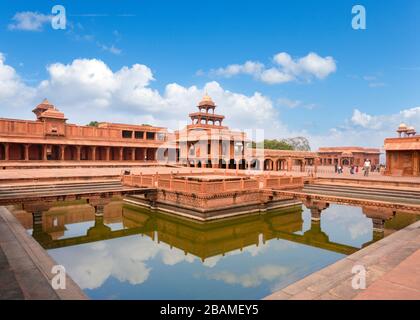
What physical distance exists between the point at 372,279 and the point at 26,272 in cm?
841

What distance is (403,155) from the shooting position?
3195cm

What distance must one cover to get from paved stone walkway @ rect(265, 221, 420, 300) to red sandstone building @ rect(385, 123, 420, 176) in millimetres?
26183

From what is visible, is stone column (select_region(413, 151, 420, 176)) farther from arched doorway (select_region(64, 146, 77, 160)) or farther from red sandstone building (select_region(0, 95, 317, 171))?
arched doorway (select_region(64, 146, 77, 160))

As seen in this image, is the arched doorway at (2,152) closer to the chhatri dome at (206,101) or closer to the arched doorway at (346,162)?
the chhatri dome at (206,101)

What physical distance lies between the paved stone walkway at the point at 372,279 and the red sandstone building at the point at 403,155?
85.9 feet

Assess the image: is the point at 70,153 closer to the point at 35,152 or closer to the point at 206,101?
the point at 35,152

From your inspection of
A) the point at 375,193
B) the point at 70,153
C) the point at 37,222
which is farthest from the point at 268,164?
the point at 37,222

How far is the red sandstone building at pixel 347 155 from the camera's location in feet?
230

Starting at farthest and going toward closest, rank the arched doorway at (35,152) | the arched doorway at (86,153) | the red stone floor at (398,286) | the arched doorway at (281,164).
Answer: the arched doorway at (281,164) → the arched doorway at (86,153) → the arched doorway at (35,152) → the red stone floor at (398,286)

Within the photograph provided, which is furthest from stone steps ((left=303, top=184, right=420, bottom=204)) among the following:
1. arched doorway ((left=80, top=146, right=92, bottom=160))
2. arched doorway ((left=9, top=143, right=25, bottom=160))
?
arched doorway ((left=9, top=143, right=25, bottom=160))

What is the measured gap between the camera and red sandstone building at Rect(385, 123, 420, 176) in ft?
101

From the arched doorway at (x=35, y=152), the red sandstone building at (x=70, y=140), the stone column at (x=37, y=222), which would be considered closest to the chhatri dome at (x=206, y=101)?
the red sandstone building at (x=70, y=140)
